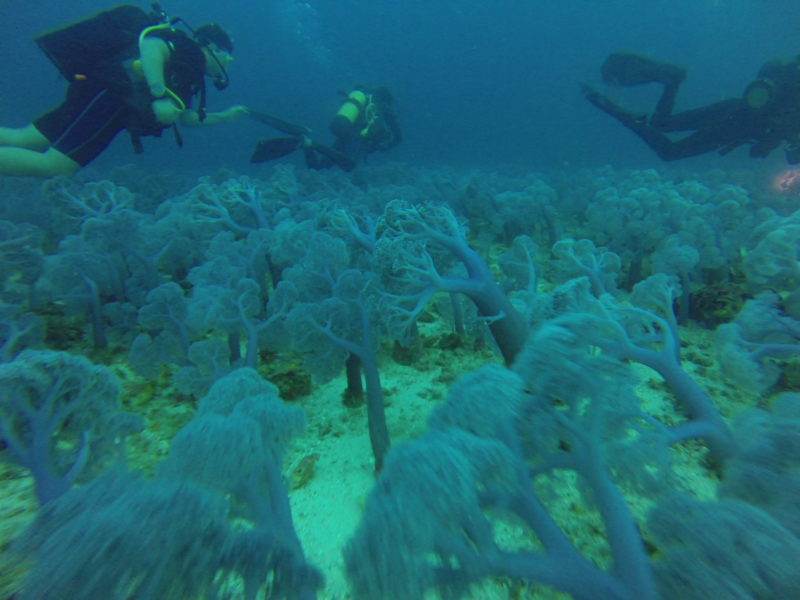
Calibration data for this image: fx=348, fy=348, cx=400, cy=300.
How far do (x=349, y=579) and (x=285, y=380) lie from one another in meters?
2.42

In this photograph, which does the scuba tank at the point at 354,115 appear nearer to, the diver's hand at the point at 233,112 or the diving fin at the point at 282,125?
the diving fin at the point at 282,125

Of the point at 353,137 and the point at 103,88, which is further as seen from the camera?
the point at 353,137

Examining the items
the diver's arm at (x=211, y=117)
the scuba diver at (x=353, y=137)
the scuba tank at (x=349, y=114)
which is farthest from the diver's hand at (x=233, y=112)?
the scuba tank at (x=349, y=114)

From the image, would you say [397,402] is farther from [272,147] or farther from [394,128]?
[394,128]

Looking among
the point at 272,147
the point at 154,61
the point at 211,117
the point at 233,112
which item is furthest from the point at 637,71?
the point at 154,61

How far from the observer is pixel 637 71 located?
12227 mm

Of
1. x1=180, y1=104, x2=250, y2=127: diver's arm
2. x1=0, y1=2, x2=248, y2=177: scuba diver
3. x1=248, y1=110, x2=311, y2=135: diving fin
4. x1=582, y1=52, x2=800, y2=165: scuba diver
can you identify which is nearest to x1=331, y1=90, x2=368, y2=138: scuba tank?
x1=248, y1=110, x2=311, y2=135: diving fin

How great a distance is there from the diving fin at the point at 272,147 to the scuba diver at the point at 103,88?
5.12 meters

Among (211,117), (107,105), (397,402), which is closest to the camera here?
(397,402)

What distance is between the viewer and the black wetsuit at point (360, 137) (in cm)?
1228

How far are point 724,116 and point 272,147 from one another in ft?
46.2

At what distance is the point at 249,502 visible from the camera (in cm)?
176

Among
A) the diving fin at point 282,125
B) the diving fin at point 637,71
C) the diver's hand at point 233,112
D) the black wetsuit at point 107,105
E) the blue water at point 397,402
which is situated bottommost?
the blue water at point 397,402

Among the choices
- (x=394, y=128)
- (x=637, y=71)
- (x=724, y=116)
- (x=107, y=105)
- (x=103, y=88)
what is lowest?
(x=107, y=105)
